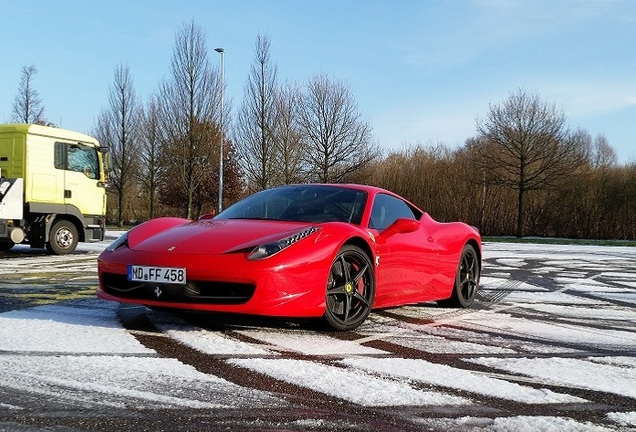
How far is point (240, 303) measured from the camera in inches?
168

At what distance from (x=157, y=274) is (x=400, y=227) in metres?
1.99

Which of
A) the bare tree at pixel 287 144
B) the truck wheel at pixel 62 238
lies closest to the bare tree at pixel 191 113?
the bare tree at pixel 287 144

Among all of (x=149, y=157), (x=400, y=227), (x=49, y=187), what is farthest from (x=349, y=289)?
(x=149, y=157)

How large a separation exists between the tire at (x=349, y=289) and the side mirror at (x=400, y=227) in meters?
0.47

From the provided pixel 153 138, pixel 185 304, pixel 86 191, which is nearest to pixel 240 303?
pixel 185 304

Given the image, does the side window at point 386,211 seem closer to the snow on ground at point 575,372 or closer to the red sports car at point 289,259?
the red sports car at point 289,259

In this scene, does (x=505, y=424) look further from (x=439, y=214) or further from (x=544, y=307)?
(x=439, y=214)

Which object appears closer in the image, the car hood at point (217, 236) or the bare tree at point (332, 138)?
the car hood at point (217, 236)

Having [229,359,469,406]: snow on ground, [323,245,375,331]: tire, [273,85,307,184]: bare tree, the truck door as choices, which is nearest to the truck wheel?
the truck door

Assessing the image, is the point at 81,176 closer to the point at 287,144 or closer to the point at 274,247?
the point at 274,247

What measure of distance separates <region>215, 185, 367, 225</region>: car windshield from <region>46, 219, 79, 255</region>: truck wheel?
837 cm

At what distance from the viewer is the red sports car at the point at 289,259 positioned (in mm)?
4305

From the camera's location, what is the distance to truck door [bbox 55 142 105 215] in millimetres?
13273

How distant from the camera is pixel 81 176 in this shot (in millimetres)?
13586
